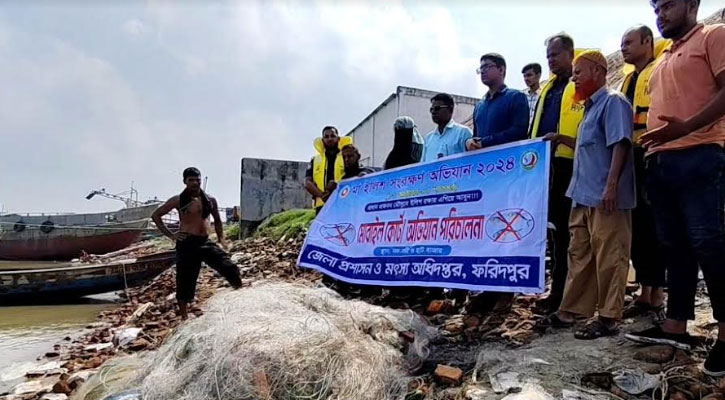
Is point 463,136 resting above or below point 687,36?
below

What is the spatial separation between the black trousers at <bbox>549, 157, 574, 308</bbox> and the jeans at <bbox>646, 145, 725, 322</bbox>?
89cm

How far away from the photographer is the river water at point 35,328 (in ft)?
18.6

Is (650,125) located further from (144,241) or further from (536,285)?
(144,241)

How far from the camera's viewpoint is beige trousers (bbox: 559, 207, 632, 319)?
120 inches

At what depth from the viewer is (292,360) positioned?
2.67 meters

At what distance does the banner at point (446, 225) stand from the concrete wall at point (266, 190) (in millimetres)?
8844

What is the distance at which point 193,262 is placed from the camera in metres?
5.80

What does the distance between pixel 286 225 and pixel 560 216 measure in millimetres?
8265

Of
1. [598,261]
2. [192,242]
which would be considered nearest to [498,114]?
[598,261]

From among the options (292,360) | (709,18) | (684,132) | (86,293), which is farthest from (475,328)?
(86,293)

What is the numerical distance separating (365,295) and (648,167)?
116 inches

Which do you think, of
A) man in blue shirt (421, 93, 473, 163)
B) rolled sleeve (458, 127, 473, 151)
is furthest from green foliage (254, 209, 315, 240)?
rolled sleeve (458, 127, 473, 151)

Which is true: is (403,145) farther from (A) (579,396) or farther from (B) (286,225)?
(B) (286,225)

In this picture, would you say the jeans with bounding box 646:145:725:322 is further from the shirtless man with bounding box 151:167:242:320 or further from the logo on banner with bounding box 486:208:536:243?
the shirtless man with bounding box 151:167:242:320
